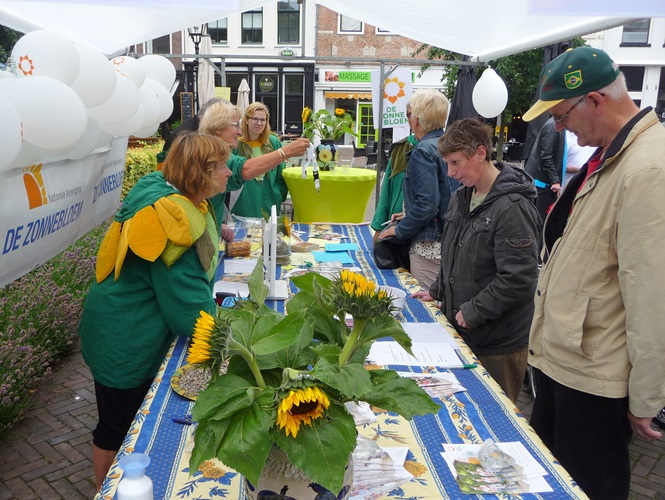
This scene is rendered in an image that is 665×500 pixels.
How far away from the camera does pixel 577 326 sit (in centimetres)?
176

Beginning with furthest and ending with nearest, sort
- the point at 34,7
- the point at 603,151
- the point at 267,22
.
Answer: the point at 267,22, the point at 34,7, the point at 603,151

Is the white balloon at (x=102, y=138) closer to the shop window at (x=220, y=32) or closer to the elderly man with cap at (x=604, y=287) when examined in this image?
the elderly man with cap at (x=604, y=287)

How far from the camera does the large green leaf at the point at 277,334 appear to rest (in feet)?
3.52

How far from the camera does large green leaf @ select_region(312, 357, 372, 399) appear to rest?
100cm

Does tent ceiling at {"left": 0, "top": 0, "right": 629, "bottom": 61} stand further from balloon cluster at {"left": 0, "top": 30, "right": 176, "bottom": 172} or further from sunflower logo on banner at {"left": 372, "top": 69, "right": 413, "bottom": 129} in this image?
sunflower logo on banner at {"left": 372, "top": 69, "right": 413, "bottom": 129}

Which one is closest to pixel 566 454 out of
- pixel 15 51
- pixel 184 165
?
pixel 184 165

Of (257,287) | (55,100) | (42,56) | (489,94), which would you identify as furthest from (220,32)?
(257,287)

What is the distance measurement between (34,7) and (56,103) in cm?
199

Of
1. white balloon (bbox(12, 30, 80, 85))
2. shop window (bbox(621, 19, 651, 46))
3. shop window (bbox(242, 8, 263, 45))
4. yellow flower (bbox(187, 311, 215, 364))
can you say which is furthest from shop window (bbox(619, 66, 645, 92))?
yellow flower (bbox(187, 311, 215, 364))

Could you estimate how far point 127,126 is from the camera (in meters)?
3.96

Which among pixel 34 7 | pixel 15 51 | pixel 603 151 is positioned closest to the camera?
pixel 603 151

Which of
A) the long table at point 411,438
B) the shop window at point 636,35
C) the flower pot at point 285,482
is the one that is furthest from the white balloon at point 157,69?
the shop window at point 636,35

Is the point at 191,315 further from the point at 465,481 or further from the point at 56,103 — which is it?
the point at 56,103

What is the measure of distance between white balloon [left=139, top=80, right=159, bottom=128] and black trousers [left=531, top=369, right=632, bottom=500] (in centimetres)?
342
